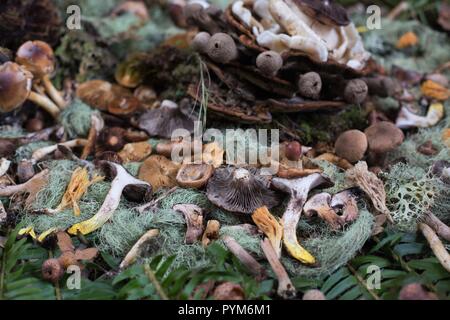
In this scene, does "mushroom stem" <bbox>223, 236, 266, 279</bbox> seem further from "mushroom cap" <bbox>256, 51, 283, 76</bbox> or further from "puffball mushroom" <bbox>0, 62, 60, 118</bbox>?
"puffball mushroom" <bbox>0, 62, 60, 118</bbox>

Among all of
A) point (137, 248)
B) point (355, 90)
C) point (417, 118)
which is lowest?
point (137, 248)

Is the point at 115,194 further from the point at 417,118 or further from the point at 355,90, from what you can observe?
the point at 417,118

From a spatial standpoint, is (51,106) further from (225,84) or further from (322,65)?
(322,65)

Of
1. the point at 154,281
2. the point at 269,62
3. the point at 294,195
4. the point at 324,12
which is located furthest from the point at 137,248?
the point at 324,12

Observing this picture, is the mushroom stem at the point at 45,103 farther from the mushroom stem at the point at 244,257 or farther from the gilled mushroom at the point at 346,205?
the gilled mushroom at the point at 346,205

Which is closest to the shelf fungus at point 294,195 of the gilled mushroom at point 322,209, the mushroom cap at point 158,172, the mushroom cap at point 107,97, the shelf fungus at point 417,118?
the gilled mushroom at point 322,209

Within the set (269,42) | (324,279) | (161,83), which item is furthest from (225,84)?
(324,279)
